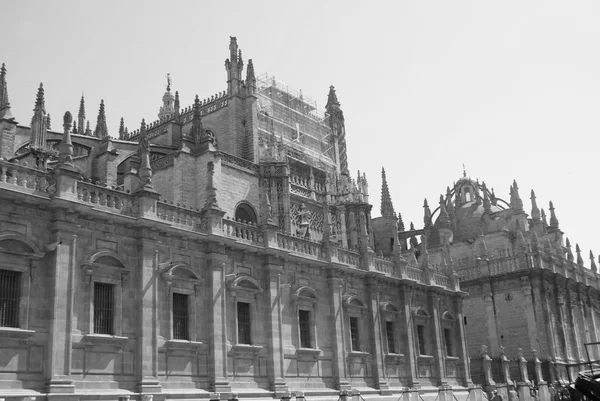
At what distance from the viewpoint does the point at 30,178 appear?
1914 cm

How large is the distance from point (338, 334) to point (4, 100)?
72.9 ft

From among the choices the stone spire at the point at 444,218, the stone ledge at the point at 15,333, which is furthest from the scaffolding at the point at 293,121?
the stone ledge at the point at 15,333

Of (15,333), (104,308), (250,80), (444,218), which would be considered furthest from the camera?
(444,218)

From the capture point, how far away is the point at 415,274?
36438 mm

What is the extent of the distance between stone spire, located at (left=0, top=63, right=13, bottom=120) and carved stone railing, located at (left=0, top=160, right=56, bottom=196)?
15.9 meters

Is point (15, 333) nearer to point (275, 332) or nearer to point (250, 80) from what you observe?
point (275, 332)

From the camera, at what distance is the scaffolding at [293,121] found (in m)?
49.9

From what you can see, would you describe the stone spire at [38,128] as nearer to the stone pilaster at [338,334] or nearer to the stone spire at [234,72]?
the stone spire at [234,72]

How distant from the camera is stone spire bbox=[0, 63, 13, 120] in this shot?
3388 centimetres

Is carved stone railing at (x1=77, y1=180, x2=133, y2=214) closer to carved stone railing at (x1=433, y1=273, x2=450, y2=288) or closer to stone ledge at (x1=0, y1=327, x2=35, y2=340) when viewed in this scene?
stone ledge at (x1=0, y1=327, x2=35, y2=340)

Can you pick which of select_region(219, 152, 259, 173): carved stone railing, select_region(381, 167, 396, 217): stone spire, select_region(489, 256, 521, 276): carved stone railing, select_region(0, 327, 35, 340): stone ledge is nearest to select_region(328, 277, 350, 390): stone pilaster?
select_region(219, 152, 259, 173): carved stone railing

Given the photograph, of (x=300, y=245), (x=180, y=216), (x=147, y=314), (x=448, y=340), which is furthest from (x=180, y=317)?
(x=448, y=340)

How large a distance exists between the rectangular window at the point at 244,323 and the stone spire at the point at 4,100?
53.9 feet

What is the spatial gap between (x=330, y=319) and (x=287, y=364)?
11.9 ft
